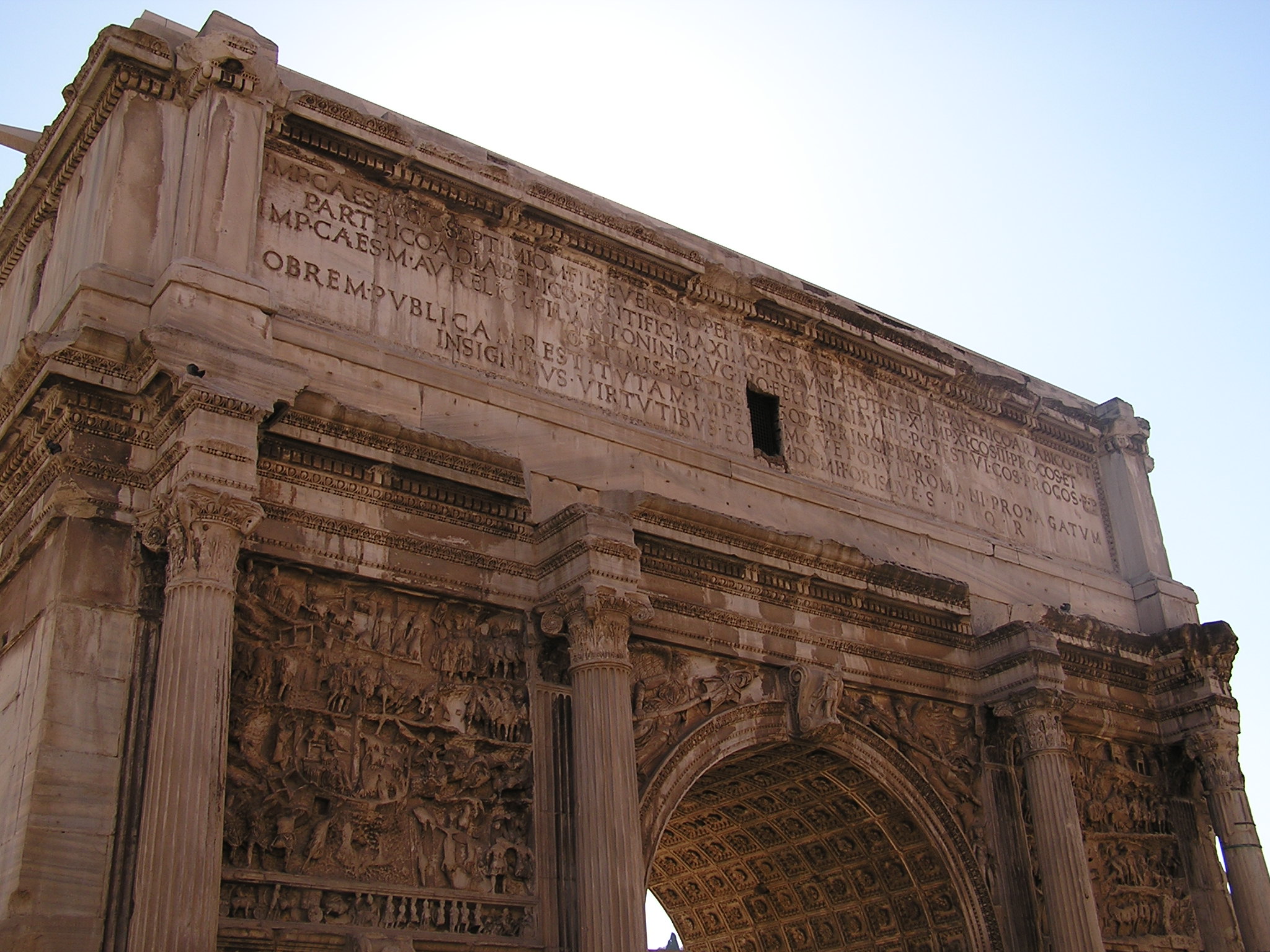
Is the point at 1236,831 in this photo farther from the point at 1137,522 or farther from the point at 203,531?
the point at 203,531

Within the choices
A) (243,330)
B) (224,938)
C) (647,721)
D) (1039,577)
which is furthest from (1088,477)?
(224,938)

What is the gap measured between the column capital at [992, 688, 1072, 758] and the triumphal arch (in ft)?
0.18

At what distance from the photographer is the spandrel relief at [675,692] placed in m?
12.0

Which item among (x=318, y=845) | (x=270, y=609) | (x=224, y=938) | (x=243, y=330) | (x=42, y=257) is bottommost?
(x=224, y=938)

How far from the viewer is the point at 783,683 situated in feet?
43.0

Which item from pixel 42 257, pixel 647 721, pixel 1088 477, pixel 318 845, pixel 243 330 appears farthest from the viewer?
pixel 1088 477

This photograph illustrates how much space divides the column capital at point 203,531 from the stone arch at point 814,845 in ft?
14.0

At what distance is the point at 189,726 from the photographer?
348 inches

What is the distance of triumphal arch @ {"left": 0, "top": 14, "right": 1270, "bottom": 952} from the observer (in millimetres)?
9461

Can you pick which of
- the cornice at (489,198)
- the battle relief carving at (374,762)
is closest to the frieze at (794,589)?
the battle relief carving at (374,762)

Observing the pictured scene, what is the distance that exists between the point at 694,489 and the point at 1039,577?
5.27 metres

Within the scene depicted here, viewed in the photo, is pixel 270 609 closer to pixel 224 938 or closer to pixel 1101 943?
pixel 224 938

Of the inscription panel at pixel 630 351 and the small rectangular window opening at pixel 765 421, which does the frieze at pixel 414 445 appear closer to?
the inscription panel at pixel 630 351

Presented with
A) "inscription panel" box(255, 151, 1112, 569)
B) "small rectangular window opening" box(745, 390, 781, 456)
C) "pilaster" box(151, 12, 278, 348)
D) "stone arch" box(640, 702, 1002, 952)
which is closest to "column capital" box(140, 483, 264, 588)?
"pilaster" box(151, 12, 278, 348)
